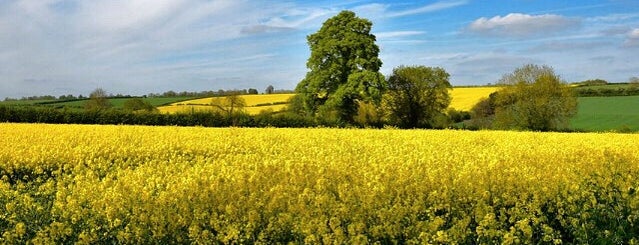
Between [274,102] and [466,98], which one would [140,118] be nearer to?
[274,102]

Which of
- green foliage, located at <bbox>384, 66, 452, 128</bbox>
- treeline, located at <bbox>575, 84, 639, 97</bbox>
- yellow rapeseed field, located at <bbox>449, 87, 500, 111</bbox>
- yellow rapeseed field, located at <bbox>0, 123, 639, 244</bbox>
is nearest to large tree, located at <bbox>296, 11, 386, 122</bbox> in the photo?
green foliage, located at <bbox>384, 66, 452, 128</bbox>

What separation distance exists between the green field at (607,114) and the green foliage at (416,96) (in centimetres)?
1238

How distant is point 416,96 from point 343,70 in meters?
8.21

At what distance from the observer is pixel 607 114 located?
6444 cm

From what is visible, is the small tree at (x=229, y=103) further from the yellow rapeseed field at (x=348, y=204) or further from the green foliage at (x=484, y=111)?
the yellow rapeseed field at (x=348, y=204)

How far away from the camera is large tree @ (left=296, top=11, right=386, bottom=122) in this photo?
151ft

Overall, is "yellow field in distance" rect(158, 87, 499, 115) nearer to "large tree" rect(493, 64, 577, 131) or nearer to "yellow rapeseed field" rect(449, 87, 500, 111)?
"yellow rapeseed field" rect(449, 87, 500, 111)

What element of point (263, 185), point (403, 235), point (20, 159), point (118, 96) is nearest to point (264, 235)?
point (403, 235)

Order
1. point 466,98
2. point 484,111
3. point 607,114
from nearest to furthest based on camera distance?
point 607,114
point 484,111
point 466,98

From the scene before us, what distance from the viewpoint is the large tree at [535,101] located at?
5167cm

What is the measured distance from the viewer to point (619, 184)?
36.0ft

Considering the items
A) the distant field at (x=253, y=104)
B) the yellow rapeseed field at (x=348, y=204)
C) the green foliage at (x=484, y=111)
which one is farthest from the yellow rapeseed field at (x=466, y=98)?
the yellow rapeseed field at (x=348, y=204)

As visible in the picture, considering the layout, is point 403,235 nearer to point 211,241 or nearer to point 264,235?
point 264,235

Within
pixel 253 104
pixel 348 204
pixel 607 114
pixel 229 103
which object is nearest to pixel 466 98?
pixel 607 114
